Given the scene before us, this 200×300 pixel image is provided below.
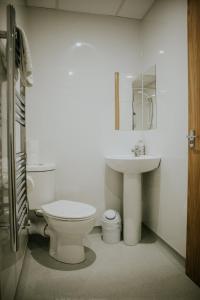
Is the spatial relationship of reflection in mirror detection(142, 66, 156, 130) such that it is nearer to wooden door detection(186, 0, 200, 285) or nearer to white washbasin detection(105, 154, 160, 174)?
white washbasin detection(105, 154, 160, 174)

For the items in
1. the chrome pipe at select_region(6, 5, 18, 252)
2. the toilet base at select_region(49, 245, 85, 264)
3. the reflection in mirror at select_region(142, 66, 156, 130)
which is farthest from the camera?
the reflection in mirror at select_region(142, 66, 156, 130)

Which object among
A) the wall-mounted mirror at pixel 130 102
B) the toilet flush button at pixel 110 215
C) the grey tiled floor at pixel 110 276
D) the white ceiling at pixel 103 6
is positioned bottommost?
the grey tiled floor at pixel 110 276

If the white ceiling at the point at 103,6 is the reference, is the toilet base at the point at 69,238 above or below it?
below

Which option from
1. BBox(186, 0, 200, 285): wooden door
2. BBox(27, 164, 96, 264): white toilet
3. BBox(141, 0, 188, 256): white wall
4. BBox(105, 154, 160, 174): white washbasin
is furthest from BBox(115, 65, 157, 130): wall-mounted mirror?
BBox(27, 164, 96, 264): white toilet

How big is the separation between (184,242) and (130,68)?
185cm

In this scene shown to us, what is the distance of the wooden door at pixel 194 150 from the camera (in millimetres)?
1470

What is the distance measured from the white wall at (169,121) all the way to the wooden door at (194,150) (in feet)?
0.40

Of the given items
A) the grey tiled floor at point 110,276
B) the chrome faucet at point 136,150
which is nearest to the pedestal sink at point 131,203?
the grey tiled floor at point 110,276

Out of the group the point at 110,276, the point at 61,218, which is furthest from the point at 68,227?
the point at 110,276

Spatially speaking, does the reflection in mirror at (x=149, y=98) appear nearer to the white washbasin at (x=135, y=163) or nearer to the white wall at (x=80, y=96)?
the white wall at (x=80, y=96)

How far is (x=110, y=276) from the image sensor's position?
1.60 m

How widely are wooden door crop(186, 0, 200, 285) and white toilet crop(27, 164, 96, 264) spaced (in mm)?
743

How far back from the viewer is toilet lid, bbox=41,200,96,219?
1.68 metres

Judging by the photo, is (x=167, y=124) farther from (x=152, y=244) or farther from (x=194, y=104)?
(x=152, y=244)
